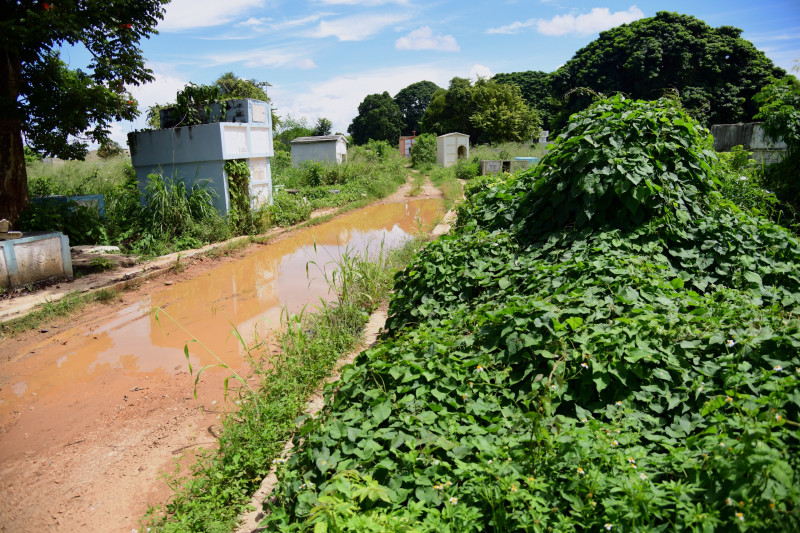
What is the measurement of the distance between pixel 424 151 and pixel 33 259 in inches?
944

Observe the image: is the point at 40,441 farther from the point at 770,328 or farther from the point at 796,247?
the point at 796,247

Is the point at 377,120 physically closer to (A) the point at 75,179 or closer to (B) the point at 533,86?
(B) the point at 533,86

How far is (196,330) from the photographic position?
5.98 metres

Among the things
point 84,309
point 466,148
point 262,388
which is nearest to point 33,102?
point 84,309

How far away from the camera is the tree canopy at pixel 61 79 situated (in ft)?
24.0

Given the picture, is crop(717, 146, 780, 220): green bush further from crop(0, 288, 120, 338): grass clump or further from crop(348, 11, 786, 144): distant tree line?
crop(348, 11, 786, 144): distant tree line

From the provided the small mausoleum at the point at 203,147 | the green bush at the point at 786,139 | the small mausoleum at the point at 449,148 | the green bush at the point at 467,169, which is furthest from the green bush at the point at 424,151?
the green bush at the point at 786,139

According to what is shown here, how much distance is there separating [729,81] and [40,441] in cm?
3093

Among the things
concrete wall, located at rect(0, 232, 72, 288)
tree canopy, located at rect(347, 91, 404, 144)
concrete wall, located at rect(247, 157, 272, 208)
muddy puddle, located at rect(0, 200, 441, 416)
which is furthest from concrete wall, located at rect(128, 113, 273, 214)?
tree canopy, located at rect(347, 91, 404, 144)

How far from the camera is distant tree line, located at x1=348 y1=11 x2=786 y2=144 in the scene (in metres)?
24.8

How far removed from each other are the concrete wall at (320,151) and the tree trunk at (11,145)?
15.4 metres

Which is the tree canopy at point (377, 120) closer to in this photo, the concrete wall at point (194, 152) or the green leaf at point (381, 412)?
the concrete wall at point (194, 152)

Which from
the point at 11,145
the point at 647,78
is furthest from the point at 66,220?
the point at 647,78

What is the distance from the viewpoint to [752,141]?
741cm
